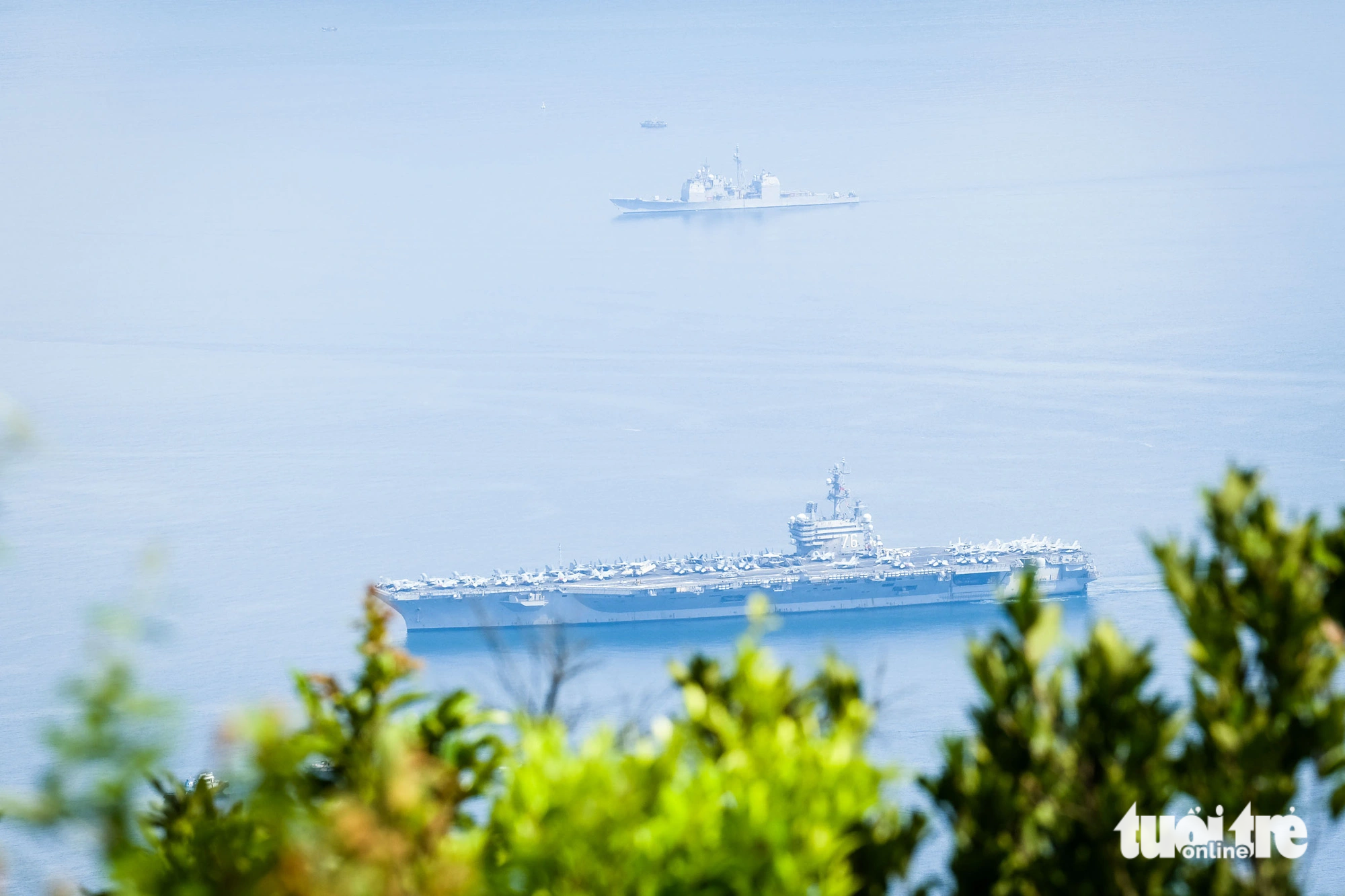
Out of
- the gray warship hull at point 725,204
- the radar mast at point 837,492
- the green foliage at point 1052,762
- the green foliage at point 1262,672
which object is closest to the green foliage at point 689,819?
the green foliage at point 1052,762

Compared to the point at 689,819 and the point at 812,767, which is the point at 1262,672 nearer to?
the point at 812,767

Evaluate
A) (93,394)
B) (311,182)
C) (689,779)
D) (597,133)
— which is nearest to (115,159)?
(311,182)

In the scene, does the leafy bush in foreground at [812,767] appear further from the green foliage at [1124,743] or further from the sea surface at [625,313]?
the sea surface at [625,313]

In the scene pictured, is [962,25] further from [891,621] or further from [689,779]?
[689,779]

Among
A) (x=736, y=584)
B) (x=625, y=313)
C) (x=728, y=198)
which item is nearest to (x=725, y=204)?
(x=728, y=198)

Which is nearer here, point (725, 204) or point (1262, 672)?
point (1262, 672)
